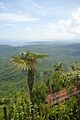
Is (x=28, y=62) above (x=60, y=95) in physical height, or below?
above

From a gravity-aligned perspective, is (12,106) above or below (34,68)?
below

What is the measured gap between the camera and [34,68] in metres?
8.81

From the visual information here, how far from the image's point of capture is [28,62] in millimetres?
8812

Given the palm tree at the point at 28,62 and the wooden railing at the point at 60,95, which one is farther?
the wooden railing at the point at 60,95

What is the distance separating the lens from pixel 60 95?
989 centimetres

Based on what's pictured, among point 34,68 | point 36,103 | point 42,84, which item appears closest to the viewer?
point 34,68

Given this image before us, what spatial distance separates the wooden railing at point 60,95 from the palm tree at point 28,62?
3.32 ft

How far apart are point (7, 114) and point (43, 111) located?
1.23m

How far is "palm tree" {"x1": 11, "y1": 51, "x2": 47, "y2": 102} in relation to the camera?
28.5 ft

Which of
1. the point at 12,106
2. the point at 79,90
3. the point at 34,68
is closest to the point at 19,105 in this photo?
the point at 12,106

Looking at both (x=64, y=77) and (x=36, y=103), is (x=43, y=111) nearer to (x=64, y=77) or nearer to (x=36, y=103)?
(x=36, y=103)

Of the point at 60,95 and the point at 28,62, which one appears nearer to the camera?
the point at 28,62

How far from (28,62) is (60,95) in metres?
1.86

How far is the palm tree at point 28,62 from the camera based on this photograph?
8.69m
